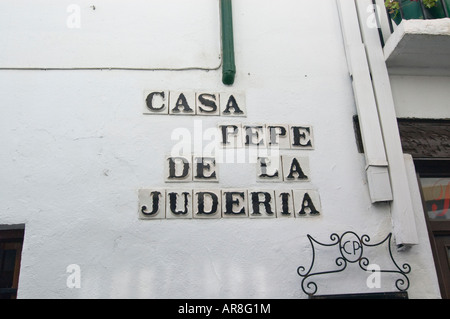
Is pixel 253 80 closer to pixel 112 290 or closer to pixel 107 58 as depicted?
pixel 107 58

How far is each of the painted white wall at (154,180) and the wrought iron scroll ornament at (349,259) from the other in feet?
0.18

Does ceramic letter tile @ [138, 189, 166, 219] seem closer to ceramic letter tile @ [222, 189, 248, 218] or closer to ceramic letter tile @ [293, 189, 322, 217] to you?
ceramic letter tile @ [222, 189, 248, 218]

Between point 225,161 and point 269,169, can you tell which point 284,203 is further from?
point 225,161

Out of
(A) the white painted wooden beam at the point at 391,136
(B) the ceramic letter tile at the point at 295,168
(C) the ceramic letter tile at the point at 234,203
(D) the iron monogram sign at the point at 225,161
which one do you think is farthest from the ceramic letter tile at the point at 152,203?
(A) the white painted wooden beam at the point at 391,136

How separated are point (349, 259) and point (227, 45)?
6.46ft

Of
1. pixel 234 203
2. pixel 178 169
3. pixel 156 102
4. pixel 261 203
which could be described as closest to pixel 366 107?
pixel 261 203

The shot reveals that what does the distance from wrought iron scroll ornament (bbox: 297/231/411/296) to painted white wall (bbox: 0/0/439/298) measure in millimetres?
54

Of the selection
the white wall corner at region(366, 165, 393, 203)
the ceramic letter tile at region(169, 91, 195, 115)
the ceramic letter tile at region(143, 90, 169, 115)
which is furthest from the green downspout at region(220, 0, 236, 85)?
the white wall corner at region(366, 165, 393, 203)

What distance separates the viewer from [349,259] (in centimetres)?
293

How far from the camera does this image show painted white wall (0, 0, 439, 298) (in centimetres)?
277

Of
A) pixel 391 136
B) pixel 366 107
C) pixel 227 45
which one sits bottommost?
pixel 391 136

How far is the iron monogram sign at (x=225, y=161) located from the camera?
2.94 meters

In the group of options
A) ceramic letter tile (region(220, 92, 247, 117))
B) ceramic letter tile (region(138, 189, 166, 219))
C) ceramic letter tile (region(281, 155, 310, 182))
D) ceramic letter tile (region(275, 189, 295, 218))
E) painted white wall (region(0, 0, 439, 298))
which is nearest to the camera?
painted white wall (region(0, 0, 439, 298))

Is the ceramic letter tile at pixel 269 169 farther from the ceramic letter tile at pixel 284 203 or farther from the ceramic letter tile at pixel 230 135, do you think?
the ceramic letter tile at pixel 230 135
